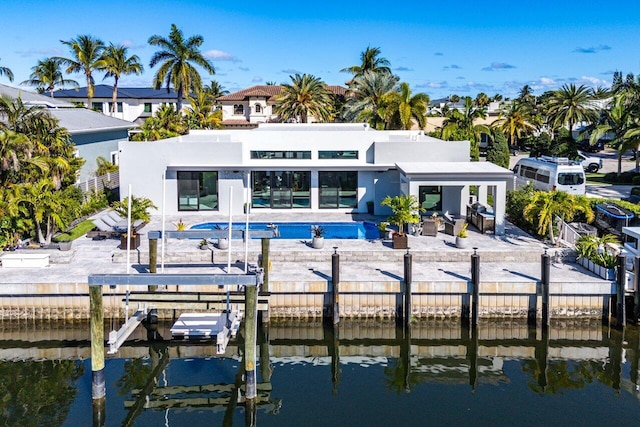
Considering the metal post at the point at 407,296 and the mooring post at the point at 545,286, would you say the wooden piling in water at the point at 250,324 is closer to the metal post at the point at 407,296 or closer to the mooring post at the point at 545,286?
the metal post at the point at 407,296

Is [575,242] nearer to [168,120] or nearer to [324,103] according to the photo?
[168,120]

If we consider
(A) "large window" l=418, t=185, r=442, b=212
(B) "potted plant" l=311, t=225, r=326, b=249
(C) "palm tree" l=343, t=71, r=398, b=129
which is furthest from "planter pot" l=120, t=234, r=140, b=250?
(C) "palm tree" l=343, t=71, r=398, b=129

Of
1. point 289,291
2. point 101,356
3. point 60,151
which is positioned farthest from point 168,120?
point 101,356

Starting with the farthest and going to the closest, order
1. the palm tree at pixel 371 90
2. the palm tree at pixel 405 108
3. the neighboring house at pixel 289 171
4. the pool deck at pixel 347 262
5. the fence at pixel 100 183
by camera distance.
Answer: the palm tree at pixel 371 90 → the palm tree at pixel 405 108 → the fence at pixel 100 183 → the neighboring house at pixel 289 171 → the pool deck at pixel 347 262

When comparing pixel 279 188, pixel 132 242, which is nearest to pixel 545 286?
pixel 132 242

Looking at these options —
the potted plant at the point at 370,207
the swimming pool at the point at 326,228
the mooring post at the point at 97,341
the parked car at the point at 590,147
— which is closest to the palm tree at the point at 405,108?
the potted plant at the point at 370,207

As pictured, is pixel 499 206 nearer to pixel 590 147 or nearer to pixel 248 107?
pixel 590 147

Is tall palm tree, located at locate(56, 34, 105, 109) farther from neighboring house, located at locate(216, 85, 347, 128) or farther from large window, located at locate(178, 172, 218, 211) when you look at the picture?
large window, located at locate(178, 172, 218, 211)
